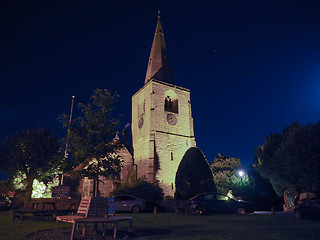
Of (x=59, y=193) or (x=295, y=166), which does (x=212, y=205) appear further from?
(x=59, y=193)

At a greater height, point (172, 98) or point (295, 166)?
point (172, 98)

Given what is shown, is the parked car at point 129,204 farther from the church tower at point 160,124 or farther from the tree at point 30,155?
the church tower at point 160,124

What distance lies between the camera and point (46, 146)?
928 inches

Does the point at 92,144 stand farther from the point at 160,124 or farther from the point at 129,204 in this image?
the point at 160,124

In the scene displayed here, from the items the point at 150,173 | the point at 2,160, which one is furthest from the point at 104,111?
the point at 150,173

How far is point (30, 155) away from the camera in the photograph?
22812 mm

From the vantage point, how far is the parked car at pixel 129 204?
18.4 m

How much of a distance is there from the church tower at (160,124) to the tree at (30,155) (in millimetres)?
14176

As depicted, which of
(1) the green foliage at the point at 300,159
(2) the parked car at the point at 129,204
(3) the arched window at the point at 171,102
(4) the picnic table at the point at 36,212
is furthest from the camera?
(3) the arched window at the point at 171,102

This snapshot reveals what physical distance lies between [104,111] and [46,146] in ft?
35.8

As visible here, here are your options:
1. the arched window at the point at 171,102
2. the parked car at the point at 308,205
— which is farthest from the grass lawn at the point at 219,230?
the arched window at the point at 171,102

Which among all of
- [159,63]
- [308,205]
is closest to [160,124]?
[159,63]

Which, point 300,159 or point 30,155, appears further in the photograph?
point 30,155

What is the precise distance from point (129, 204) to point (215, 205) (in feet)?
21.8
